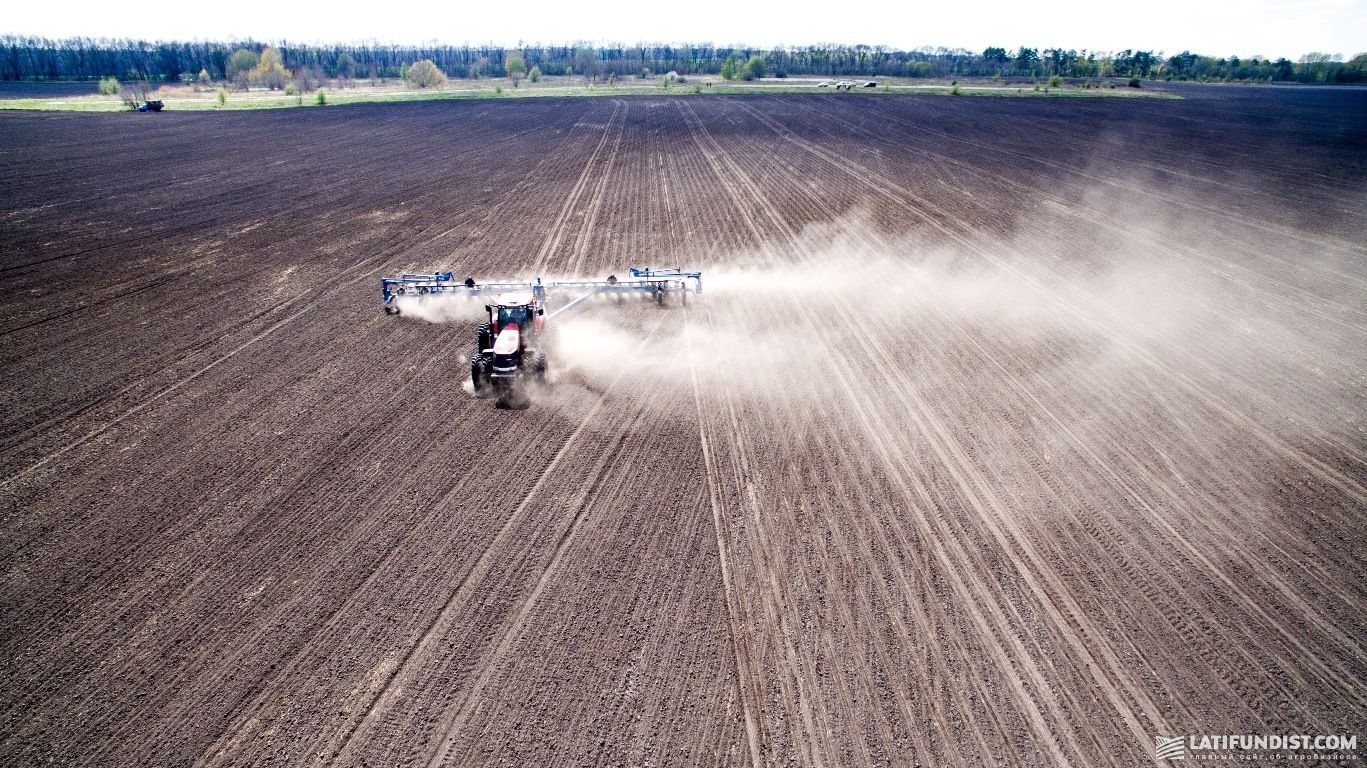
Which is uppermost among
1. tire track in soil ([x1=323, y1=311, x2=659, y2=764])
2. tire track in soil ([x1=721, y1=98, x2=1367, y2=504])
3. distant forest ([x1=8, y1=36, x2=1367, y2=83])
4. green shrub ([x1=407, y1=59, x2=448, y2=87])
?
distant forest ([x1=8, y1=36, x2=1367, y2=83])

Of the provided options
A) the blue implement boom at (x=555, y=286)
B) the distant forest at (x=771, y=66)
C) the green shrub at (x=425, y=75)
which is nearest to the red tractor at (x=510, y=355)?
the blue implement boom at (x=555, y=286)

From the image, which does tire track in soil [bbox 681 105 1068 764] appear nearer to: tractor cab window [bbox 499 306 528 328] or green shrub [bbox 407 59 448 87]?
tractor cab window [bbox 499 306 528 328]

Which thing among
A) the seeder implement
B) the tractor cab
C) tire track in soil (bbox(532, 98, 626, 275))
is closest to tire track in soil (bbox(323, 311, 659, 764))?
the seeder implement

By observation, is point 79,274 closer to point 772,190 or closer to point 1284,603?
point 772,190

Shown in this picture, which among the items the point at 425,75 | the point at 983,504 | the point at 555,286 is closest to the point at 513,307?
the point at 555,286

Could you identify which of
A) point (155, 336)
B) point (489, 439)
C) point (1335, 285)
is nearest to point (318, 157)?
point (155, 336)

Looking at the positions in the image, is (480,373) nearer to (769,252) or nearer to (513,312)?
(513,312)
